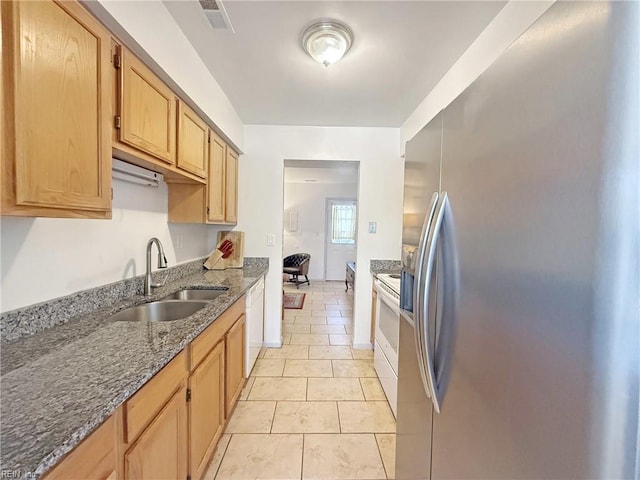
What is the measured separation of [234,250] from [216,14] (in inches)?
82.2

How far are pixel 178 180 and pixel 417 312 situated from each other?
2067mm

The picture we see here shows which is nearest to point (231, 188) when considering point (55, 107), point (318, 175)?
point (55, 107)

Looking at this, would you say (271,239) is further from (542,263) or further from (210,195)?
(542,263)

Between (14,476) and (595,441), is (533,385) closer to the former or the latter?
(595,441)

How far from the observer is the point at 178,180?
7.45 ft

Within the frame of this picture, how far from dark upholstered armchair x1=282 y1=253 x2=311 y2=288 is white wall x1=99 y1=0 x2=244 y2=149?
4321 mm

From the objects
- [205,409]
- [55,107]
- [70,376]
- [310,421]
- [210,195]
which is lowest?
[310,421]

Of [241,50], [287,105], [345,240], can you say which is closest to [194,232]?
[287,105]

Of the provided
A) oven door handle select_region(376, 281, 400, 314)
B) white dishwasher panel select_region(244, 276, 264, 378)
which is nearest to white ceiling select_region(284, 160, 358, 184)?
white dishwasher panel select_region(244, 276, 264, 378)

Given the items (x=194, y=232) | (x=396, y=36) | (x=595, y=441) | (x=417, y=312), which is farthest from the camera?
(x=194, y=232)

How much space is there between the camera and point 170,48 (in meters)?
1.58

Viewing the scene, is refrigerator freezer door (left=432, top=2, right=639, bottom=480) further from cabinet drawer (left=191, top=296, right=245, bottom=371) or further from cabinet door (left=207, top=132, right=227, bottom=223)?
→ cabinet door (left=207, top=132, right=227, bottom=223)

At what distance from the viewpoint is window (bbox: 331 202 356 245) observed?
7637 mm

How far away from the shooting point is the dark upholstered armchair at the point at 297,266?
6.47m
